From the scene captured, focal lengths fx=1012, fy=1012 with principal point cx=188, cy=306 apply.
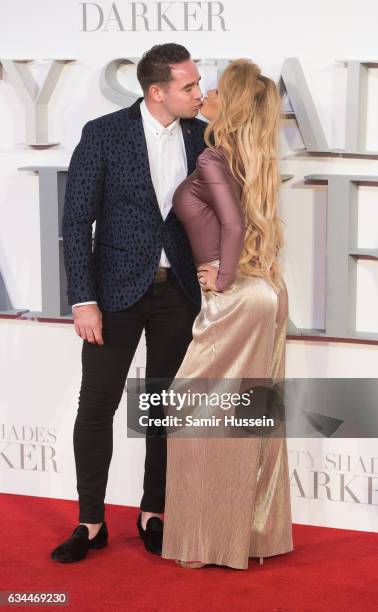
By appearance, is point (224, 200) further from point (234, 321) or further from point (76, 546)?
point (76, 546)

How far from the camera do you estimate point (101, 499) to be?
3221 mm

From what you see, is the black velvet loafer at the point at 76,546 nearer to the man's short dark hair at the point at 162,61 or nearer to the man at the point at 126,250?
the man at the point at 126,250

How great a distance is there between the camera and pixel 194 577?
3010 mm

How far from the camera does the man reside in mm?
3029

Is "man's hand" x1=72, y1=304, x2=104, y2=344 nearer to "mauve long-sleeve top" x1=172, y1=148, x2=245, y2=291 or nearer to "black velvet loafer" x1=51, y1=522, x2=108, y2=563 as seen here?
"mauve long-sleeve top" x1=172, y1=148, x2=245, y2=291

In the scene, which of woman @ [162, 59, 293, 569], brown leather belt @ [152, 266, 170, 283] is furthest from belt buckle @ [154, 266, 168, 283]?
woman @ [162, 59, 293, 569]

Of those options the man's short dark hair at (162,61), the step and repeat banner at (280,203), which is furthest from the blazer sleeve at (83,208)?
the step and repeat banner at (280,203)

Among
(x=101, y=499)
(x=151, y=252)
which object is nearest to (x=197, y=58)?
(x=151, y=252)

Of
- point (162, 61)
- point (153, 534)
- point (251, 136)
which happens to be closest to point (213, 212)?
point (251, 136)

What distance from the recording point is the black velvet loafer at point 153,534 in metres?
3.21

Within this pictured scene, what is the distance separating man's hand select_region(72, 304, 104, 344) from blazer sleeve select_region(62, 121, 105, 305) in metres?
0.03

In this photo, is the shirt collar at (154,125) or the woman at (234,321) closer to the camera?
the woman at (234,321)

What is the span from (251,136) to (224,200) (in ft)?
0.66

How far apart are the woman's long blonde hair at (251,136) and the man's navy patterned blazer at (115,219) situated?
0.26 metres
